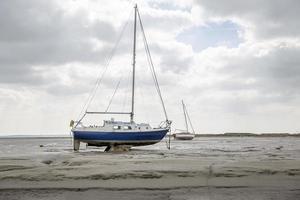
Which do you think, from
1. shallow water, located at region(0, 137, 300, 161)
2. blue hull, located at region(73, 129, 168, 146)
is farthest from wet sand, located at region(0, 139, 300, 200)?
blue hull, located at region(73, 129, 168, 146)

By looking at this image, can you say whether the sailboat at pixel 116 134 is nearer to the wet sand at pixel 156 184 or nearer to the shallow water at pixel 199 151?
the shallow water at pixel 199 151

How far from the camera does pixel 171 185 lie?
10.9 m

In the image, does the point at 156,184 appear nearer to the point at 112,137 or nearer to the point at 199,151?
the point at 199,151

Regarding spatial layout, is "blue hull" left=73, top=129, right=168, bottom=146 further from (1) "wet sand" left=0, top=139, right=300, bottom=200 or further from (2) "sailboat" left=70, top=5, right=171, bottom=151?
(1) "wet sand" left=0, top=139, right=300, bottom=200

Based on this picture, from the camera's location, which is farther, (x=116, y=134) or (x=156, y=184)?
(x=116, y=134)

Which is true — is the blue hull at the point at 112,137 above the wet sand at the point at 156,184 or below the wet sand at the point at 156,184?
above

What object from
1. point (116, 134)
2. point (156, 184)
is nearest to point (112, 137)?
point (116, 134)

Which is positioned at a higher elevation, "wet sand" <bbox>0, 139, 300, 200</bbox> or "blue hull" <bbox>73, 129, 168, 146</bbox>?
"blue hull" <bbox>73, 129, 168, 146</bbox>

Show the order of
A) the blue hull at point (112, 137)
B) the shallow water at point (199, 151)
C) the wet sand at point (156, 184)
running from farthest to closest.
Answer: the blue hull at point (112, 137) < the shallow water at point (199, 151) < the wet sand at point (156, 184)

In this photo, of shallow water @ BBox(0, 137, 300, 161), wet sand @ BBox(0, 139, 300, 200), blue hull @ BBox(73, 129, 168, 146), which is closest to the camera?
wet sand @ BBox(0, 139, 300, 200)

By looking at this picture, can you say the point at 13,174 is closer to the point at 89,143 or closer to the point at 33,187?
the point at 33,187

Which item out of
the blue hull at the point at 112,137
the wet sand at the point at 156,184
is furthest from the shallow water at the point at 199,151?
the wet sand at the point at 156,184

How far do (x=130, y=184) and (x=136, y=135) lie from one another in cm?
3801

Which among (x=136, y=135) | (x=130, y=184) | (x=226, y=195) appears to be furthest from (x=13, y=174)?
(x=136, y=135)
